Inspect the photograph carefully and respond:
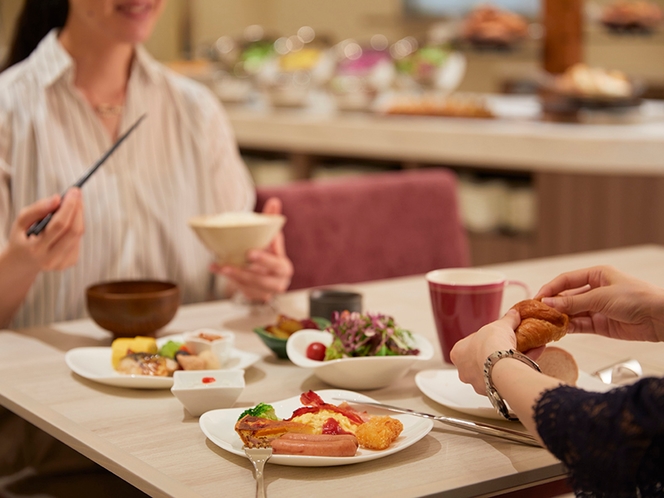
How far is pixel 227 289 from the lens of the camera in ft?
6.50

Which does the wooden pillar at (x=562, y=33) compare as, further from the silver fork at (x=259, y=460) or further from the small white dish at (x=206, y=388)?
the silver fork at (x=259, y=460)

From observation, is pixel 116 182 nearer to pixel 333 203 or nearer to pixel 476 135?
pixel 333 203

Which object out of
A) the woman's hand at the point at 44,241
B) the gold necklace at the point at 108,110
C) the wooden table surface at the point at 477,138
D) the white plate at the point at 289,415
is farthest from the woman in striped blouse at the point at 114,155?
the wooden table surface at the point at 477,138

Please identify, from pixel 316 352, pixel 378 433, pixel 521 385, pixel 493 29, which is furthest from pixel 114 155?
pixel 493 29

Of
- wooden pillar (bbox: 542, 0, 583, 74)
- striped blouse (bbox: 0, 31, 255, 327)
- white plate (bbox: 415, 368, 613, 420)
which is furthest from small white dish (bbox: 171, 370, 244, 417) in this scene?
wooden pillar (bbox: 542, 0, 583, 74)

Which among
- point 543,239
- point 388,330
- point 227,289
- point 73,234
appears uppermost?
point 73,234

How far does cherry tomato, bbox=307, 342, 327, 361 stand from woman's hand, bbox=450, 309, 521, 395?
0.29m

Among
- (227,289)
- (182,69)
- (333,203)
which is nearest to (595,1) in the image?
(182,69)

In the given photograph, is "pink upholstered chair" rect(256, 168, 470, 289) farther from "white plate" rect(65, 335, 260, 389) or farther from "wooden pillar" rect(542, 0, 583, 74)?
"wooden pillar" rect(542, 0, 583, 74)

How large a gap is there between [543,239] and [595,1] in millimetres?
3475

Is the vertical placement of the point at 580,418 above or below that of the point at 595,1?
below

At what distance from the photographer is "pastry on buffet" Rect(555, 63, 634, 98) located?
3.60m

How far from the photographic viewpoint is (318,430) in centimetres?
99

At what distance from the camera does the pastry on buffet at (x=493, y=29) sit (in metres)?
4.63
